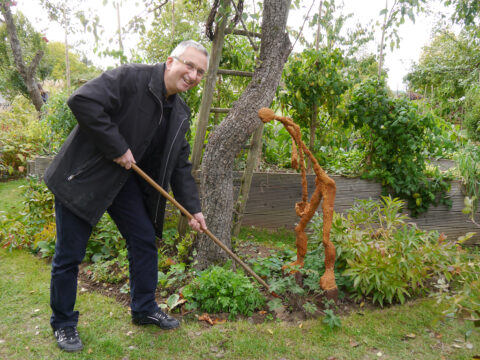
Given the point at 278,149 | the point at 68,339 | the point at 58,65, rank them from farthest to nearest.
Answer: the point at 58,65
the point at 278,149
the point at 68,339

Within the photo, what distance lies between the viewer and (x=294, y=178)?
189 inches

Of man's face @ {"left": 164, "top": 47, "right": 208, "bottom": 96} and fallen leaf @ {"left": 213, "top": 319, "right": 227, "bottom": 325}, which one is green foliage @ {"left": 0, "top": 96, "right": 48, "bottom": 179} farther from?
fallen leaf @ {"left": 213, "top": 319, "right": 227, "bottom": 325}

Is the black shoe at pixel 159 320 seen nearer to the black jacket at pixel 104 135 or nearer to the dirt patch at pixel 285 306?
the dirt patch at pixel 285 306

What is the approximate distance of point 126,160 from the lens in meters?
2.24

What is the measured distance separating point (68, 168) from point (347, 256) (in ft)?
7.44

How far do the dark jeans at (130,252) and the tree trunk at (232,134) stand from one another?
77cm

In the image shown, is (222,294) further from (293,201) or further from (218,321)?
(293,201)

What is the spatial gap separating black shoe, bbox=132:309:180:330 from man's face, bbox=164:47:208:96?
65.4 inches

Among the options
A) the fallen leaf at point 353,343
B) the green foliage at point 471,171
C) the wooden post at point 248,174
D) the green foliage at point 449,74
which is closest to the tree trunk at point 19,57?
the wooden post at point 248,174

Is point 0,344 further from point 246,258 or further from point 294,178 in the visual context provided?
point 294,178

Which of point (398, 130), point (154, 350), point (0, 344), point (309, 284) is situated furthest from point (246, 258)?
point (398, 130)

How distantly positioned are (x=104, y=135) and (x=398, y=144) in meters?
3.85

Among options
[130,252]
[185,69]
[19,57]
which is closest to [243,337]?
[130,252]

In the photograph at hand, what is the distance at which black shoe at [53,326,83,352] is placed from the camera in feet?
7.72
